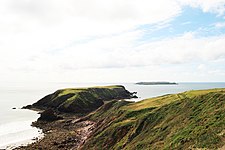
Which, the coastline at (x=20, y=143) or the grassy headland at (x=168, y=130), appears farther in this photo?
the coastline at (x=20, y=143)

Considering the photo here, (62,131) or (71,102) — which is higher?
(71,102)

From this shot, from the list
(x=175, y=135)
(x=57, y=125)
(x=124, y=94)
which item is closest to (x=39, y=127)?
(x=57, y=125)

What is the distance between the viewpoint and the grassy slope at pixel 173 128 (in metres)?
29.9

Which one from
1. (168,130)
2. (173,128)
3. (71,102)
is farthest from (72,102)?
(173,128)

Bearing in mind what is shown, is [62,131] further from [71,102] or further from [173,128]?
[173,128]

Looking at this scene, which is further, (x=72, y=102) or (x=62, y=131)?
(x=72, y=102)

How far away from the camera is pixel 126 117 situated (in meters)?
55.2

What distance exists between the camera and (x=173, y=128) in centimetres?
3744

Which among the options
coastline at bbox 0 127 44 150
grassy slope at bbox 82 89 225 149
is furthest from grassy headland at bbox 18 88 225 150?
coastline at bbox 0 127 44 150

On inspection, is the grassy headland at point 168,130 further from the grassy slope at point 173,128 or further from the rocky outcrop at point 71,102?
the rocky outcrop at point 71,102

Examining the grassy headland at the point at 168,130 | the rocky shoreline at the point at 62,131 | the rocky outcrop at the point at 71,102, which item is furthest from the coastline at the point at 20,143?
the rocky outcrop at the point at 71,102

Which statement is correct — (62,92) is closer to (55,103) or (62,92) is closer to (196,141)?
(55,103)

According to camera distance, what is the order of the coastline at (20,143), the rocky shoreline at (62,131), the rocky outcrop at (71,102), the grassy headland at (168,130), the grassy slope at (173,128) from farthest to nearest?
1. the rocky outcrop at (71,102)
2. the coastline at (20,143)
3. the rocky shoreline at (62,131)
4. the grassy headland at (168,130)
5. the grassy slope at (173,128)

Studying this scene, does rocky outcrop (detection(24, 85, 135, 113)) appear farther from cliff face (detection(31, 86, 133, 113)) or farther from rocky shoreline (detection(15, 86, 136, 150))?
rocky shoreline (detection(15, 86, 136, 150))
